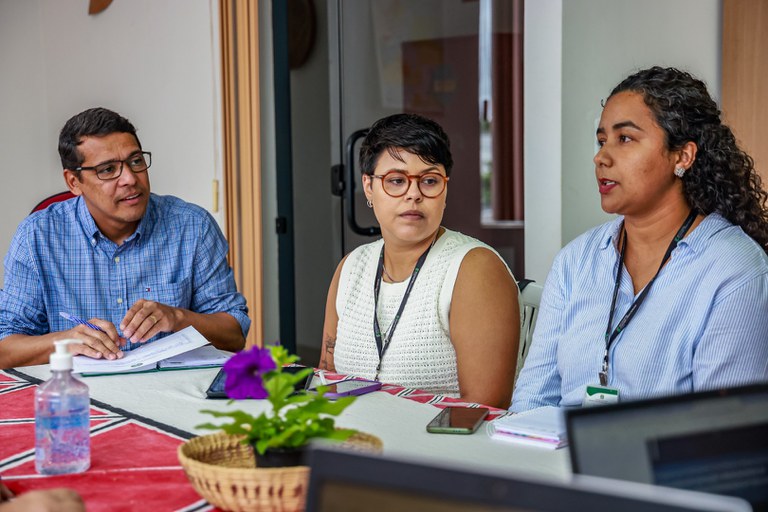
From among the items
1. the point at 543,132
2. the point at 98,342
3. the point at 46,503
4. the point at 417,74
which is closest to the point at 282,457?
the point at 46,503

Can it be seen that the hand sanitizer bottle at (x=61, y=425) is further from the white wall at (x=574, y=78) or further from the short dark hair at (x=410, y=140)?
the white wall at (x=574, y=78)

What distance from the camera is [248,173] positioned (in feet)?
12.9

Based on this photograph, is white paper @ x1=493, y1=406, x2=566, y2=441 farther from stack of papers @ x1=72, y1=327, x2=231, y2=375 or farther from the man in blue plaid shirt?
the man in blue plaid shirt

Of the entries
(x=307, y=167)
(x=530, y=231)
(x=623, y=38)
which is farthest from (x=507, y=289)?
(x=307, y=167)

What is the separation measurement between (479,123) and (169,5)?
173 cm

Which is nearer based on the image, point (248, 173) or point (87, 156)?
point (87, 156)

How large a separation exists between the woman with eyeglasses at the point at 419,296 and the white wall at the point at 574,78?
776 mm

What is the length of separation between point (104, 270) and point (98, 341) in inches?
21.3

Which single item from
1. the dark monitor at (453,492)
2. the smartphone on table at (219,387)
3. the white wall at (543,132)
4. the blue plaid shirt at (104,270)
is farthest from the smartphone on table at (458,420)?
the white wall at (543,132)

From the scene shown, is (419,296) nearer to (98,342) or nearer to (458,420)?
(458,420)

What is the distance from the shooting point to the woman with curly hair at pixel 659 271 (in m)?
1.66

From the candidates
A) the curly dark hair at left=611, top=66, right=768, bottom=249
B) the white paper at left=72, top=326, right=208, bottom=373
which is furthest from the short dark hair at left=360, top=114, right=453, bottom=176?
the white paper at left=72, top=326, right=208, bottom=373

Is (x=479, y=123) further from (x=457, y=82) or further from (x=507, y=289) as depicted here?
(x=507, y=289)

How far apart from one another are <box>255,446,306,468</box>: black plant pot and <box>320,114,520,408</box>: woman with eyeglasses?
3.34 ft
